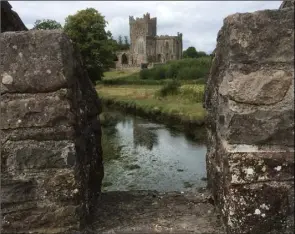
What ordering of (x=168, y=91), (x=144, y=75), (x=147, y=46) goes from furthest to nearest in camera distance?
(x=147, y=46) → (x=144, y=75) → (x=168, y=91)

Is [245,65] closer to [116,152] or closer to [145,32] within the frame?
[116,152]

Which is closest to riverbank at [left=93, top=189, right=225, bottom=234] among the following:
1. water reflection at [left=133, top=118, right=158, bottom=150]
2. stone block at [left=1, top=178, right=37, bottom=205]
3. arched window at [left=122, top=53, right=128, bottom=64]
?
stone block at [left=1, top=178, right=37, bottom=205]

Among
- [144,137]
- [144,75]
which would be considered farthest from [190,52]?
[144,137]

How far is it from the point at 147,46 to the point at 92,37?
1479 inches

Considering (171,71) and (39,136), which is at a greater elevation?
(39,136)

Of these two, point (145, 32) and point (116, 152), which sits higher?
point (145, 32)

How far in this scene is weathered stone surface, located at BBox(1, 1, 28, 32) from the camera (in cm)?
338

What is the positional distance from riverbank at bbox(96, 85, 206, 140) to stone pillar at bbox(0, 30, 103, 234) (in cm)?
1698

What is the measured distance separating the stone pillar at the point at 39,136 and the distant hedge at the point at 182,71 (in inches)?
1561

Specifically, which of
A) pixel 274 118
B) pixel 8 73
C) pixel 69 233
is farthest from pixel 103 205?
pixel 274 118

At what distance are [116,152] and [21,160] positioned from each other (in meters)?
14.3

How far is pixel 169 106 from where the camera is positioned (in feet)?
90.3

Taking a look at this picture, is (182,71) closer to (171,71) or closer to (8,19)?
(171,71)

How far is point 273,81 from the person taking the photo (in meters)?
2.62
